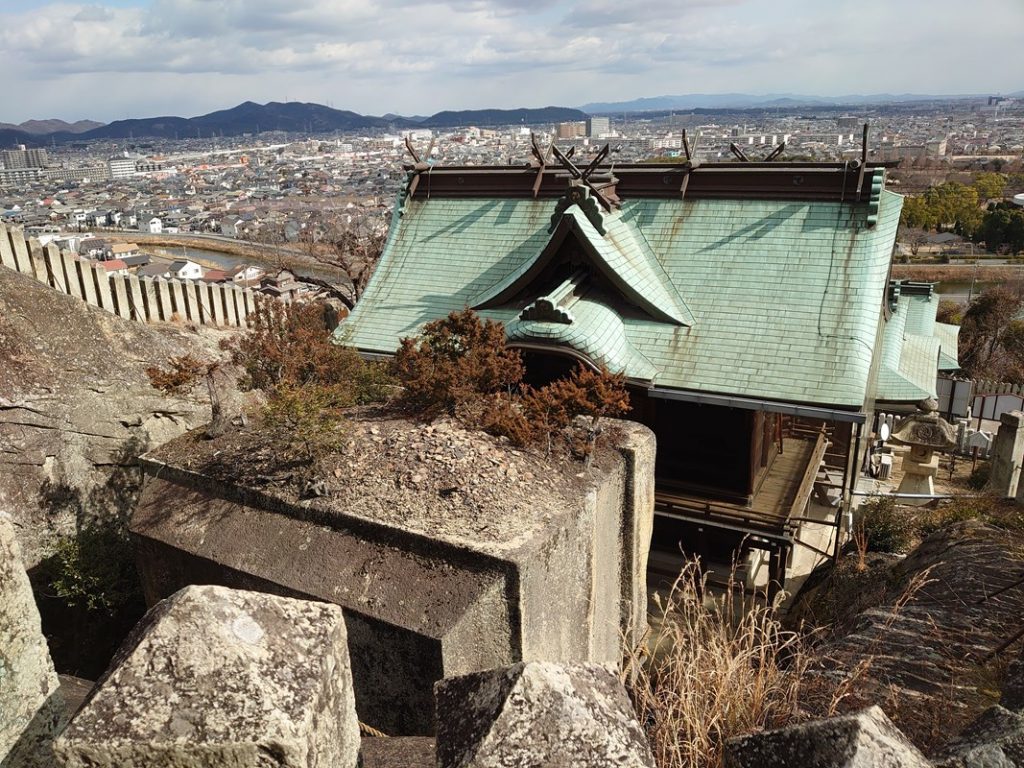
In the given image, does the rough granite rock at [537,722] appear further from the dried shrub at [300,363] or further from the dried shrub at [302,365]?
the dried shrub at [300,363]

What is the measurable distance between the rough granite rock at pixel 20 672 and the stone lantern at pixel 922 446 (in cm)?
1587

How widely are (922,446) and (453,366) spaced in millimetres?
12631

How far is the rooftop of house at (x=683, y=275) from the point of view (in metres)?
9.55

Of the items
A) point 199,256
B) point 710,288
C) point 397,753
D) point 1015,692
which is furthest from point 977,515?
point 199,256

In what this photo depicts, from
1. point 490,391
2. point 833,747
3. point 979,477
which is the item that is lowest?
point 979,477

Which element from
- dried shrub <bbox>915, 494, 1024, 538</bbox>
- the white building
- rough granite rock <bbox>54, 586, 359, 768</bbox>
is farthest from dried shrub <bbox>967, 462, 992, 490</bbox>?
the white building

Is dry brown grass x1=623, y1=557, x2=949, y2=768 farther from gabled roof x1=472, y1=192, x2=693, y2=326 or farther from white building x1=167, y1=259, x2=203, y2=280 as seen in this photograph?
white building x1=167, y1=259, x2=203, y2=280

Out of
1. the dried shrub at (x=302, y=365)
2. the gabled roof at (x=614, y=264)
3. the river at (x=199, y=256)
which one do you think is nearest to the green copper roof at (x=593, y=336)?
the gabled roof at (x=614, y=264)

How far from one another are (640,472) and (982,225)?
241ft

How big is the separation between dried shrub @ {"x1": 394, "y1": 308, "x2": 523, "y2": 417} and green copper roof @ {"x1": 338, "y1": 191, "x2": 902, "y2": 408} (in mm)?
1944

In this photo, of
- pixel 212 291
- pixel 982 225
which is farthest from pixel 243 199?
pixel 212 291

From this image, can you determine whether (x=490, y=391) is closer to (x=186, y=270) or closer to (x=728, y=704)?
(x=728, y=704)

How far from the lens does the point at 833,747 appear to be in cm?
216

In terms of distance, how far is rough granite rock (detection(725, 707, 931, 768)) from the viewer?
208 centimetres
